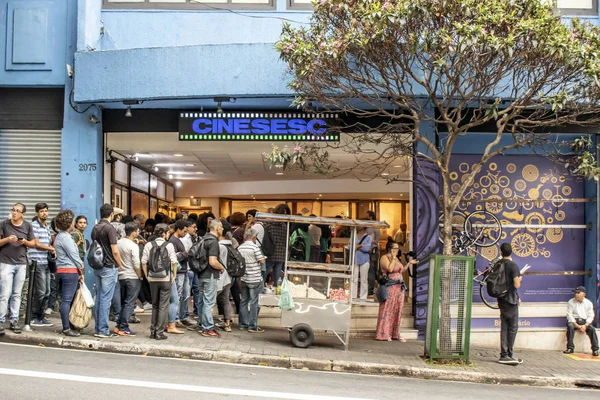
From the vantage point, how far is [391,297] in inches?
528

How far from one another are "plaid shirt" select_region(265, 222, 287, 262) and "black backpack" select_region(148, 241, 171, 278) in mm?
3427

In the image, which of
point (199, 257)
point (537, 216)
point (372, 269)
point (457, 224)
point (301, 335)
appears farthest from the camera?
point (372, 269)

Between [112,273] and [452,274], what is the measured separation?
17.6 feet

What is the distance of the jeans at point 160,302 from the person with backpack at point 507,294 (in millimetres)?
5213

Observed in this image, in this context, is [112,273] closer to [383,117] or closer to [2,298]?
[2,298]

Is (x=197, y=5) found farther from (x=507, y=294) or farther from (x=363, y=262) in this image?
(x=507, y=294)

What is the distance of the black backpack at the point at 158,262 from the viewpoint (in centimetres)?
1114

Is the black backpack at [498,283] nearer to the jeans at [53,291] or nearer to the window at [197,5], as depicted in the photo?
the window at [197,5]

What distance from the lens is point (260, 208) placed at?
26.0 m

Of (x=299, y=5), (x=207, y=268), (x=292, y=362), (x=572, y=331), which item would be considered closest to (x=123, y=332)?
(x=207, y=268)

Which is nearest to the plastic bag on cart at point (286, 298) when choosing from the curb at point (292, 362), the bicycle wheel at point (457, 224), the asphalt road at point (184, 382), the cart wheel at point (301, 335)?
the cart wheel at point (301, 335)

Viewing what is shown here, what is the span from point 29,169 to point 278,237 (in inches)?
205

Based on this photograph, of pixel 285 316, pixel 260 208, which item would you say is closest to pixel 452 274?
pixel 285 316

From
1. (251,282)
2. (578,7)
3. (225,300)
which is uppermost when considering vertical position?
(578,7)
